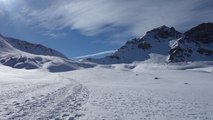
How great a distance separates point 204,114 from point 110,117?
222 inches

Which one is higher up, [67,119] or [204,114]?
[67,119]

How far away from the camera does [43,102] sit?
16.6 meters

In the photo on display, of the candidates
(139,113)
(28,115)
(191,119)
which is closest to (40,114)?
(28,115)

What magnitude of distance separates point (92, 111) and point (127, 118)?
7.08 ft

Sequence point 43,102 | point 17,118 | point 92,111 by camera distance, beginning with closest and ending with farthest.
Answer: point 17,118, point 92,111, point 43,102

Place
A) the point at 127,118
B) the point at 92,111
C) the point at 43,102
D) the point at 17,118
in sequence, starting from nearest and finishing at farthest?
the point at 17,118 < the point at 127,118 < the point at 92,111 < the point at 43,102

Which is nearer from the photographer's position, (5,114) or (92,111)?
(5,114)

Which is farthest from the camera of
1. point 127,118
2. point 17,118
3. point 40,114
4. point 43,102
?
point 43,102

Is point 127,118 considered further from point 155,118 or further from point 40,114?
point 40,114

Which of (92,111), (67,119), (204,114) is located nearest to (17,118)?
(67,119)

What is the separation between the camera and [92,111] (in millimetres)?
15102

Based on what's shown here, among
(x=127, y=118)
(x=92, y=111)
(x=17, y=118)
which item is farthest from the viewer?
(x=92, y=111)

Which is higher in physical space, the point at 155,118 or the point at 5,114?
the point at 5,114

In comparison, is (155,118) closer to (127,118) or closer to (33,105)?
(127,118)
